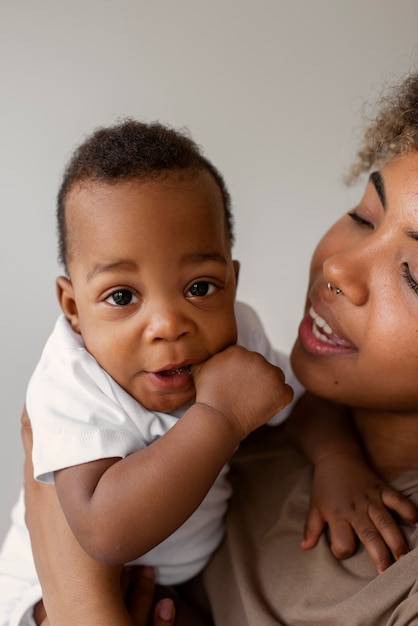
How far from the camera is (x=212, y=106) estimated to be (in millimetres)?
2062

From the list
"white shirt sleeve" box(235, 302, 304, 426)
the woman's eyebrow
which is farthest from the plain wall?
the woman's eyebrow

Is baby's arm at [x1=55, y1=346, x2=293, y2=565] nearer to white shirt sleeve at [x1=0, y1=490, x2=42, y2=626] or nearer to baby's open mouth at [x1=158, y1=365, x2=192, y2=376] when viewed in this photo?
baby's open mouth at [x1=158, y1=365, x2=192, y2=376]

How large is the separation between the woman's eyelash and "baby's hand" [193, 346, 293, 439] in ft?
0.86

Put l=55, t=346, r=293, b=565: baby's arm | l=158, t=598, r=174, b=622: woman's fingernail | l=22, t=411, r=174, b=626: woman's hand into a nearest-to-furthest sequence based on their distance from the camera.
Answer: l=55, t=346, r=293, b=565: baby's arm
l=22, t=411, r=174, b=626: woman's hand
l=158, t=598, r=174, b=622: woman's fingernail

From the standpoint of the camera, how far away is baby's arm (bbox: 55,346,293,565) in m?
1.08

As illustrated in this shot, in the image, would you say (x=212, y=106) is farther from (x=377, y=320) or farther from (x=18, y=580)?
(x=18, y=580)

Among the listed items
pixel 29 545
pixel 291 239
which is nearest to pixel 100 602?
pixel 29 545

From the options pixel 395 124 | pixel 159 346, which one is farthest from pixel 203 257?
pixel 395 124

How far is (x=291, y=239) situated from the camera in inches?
86.9

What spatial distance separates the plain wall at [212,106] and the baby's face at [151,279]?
773 millimetres

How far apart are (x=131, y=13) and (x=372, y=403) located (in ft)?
4.05

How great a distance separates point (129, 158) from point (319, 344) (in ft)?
1.60

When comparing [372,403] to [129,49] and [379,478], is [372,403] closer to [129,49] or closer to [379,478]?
[379,478]

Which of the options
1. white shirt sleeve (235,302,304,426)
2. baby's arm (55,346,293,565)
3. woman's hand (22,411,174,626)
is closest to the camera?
baby's arm (55,346,293,565)
